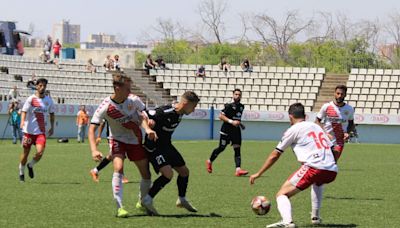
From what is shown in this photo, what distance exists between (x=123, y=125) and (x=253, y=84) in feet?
130

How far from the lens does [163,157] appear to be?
37.6ft

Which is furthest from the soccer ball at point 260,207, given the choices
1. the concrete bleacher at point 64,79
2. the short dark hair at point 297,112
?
the concrete bleacher at point 64,79

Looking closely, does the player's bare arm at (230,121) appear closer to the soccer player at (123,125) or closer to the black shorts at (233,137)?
the black shorts at (233,137)

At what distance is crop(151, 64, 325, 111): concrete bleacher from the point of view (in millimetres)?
49438

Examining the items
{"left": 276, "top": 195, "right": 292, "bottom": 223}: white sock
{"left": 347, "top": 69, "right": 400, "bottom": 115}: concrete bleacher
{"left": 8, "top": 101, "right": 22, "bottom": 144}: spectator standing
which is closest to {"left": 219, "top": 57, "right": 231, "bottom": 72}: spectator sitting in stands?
{"left": 347, "top": 69, "right": 400, "bottom": 115}: concrete bleacher

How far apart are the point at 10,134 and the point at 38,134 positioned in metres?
22.1

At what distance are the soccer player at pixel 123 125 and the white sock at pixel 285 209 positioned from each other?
2.04 meters

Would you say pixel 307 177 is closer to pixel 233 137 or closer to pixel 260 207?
pixel 260 207

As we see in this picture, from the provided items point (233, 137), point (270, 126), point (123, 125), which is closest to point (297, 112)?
point (123, 125)

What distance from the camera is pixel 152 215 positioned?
37.7ft

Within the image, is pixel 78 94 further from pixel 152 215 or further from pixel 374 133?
pixel 152 215

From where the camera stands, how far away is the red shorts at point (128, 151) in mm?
11536

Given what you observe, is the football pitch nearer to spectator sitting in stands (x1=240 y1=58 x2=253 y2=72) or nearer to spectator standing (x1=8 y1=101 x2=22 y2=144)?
spectator standing (x1=8 y1=101 x2=22 y2=144)

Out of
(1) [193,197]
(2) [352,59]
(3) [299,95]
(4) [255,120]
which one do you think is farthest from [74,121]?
(1) [193,197]
